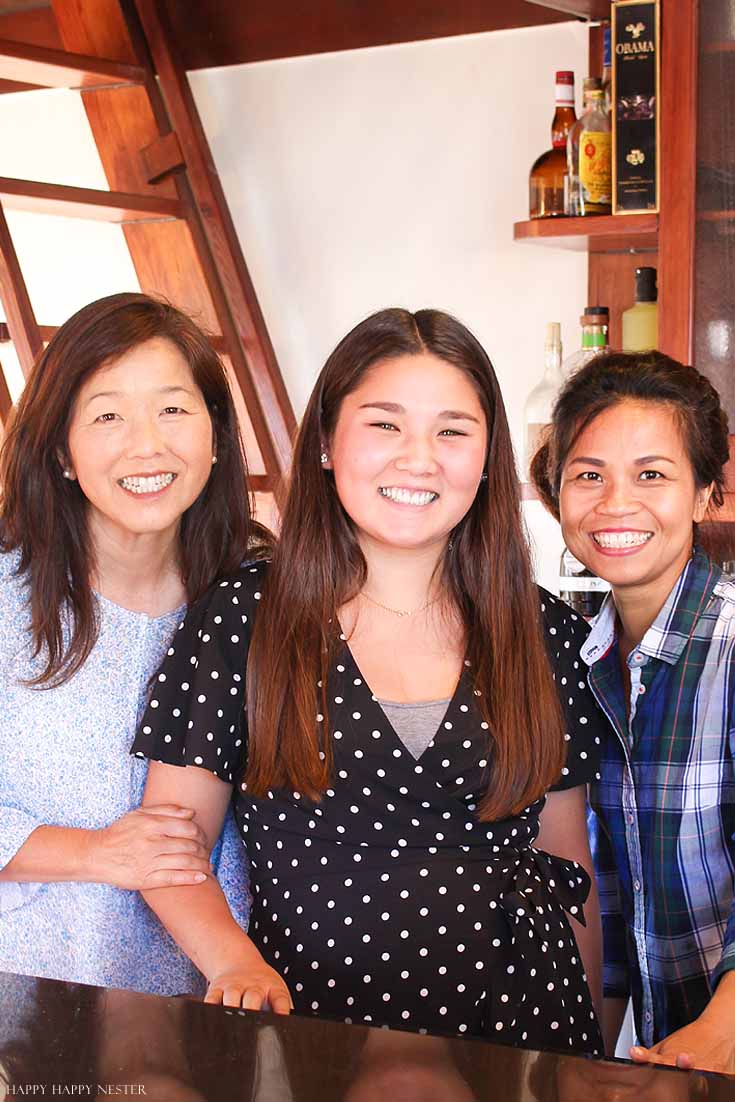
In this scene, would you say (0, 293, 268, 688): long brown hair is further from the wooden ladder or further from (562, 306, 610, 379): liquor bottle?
the wooden ladder

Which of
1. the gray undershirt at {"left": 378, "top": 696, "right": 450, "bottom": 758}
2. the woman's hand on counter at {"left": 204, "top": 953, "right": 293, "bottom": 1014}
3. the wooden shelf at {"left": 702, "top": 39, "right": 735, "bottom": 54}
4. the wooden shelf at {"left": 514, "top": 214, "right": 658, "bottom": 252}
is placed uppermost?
the wooden shelf at {"left": 702, "top": 39, "right": 735, "bottom": 54}

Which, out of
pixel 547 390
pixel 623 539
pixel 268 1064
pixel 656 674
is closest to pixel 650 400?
pixel 623 539

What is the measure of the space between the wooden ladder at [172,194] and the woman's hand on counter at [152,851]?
1.29 m

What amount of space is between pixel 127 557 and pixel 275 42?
1.55 metres

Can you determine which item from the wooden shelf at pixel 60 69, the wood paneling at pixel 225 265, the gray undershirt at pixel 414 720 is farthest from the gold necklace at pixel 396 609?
the wooden shelf at pixel 60 69

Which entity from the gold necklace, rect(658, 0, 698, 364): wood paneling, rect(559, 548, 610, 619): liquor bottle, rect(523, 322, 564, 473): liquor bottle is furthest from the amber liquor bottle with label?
the gold necklace

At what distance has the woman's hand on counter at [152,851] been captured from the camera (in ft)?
4.28

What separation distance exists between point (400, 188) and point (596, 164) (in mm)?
599

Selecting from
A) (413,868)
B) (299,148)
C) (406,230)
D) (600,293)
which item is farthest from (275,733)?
(299,148)

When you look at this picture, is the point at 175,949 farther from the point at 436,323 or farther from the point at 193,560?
the point at 436,323

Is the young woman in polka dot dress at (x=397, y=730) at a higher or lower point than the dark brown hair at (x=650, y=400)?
lower

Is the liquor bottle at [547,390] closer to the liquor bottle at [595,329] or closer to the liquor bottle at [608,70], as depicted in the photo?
the liquor bottle at [595,329]

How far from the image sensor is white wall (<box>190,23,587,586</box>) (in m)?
2.45

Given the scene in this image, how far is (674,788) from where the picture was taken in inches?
55.9
